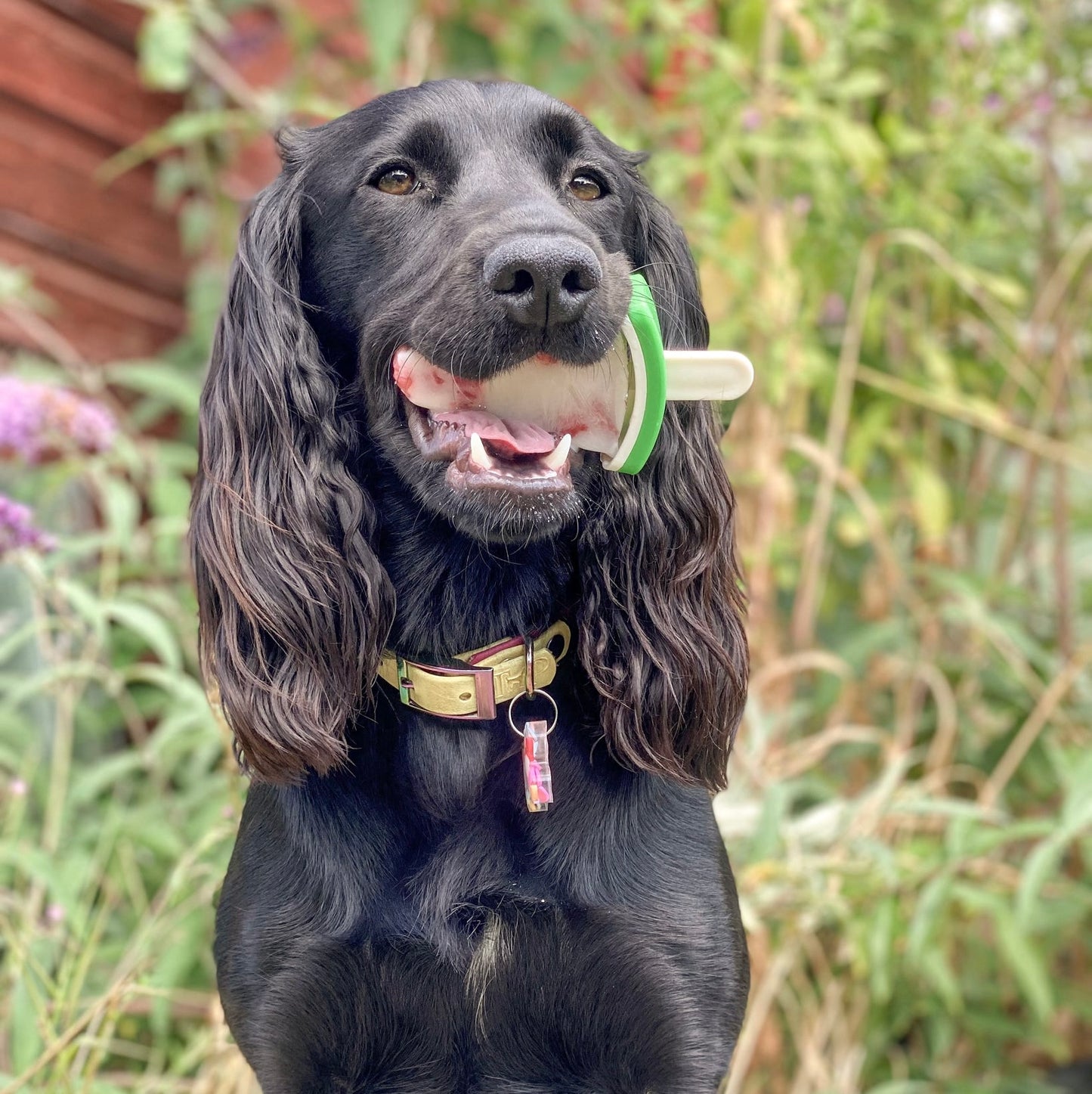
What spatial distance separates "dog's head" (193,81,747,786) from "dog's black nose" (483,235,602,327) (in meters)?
0.02

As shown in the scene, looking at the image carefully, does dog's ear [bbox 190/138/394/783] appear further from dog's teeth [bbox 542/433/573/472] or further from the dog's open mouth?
dog's teeth [bbox 542/433/573/472]

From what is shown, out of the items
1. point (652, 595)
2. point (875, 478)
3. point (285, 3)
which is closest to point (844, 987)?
point (875, 478)

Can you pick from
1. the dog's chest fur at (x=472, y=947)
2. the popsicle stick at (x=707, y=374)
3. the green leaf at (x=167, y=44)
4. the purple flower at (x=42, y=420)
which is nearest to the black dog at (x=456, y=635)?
the dog's chest fur at (x=472, y=947)

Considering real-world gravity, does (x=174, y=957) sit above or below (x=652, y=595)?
below

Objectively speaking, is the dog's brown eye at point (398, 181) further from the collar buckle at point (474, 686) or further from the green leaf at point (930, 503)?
the green leaf at point (930, 503)

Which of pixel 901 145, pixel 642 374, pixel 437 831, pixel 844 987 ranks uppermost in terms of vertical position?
pixel 901 145

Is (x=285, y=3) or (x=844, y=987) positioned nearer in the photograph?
(x=844, y=987)

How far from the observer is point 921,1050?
3.17m

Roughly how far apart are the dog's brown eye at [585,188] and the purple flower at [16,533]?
3.16 feet

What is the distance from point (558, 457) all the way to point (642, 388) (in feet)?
0.42

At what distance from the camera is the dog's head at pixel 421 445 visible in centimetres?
164

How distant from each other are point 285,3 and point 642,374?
2548 millimetres

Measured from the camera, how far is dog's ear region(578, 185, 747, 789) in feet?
5.74

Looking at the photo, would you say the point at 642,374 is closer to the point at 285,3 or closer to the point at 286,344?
the point at 286,344
